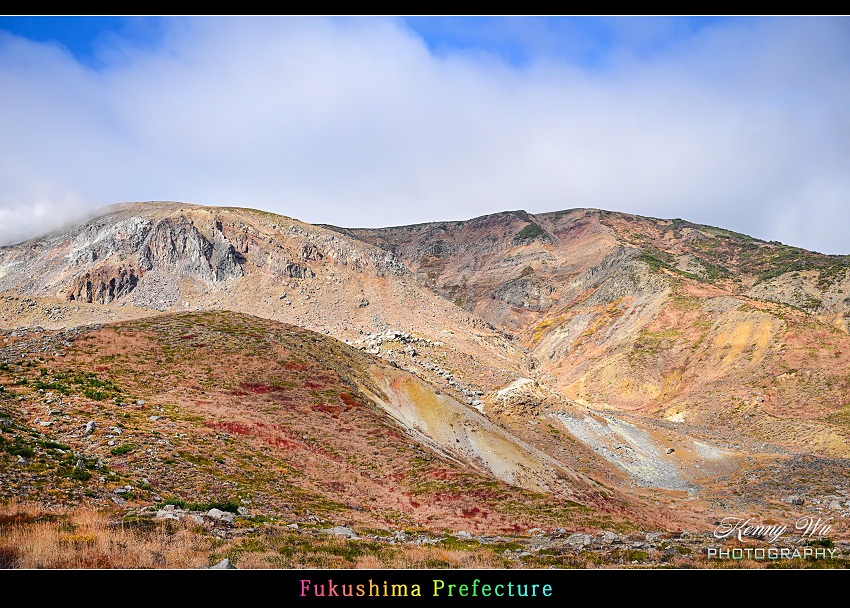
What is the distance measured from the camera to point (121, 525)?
470 inches

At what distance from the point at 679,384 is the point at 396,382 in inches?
2440

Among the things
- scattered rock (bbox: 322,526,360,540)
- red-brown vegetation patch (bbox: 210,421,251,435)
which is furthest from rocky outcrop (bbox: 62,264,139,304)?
scattered rock (bbox: 322,526,360,540)

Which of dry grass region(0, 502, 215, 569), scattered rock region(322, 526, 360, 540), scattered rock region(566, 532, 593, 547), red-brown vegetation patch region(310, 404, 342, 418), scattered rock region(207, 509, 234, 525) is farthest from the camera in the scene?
red-brown vegetation patch region(310, 404, 342, 418)

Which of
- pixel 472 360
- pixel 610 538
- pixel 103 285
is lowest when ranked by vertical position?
pixel 610 538

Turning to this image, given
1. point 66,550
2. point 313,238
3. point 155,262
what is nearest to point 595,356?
point 313,238

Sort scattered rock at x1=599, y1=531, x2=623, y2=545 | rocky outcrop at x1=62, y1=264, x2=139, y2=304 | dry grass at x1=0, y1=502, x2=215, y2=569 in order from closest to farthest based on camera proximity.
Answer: dry grass at x1=0, y1=502, x2=215, y2=569, scattered rock at x1=599, y1=531, x2=623, y2=545, rocky outcrop at x1=62, y1=264, x2=139, y2=304

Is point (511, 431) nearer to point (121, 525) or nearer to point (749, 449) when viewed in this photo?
point (749, 449)

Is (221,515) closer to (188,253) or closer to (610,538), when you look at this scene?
(610,538)

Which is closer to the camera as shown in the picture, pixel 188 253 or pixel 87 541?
pixel 87 541

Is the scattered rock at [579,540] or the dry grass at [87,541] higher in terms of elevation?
the dry grass at [87,541]

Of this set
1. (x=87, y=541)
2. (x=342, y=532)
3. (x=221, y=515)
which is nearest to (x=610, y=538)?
(x=342, y=532)

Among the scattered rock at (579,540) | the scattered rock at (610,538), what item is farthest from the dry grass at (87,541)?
the scattered rock at (610,538)

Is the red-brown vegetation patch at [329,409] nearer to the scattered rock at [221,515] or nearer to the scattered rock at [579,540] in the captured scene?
the scattered rock at [221,515]

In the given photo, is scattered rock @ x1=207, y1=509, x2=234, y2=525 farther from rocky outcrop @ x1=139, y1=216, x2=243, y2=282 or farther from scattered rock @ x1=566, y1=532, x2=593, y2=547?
rocky outcrop @ x1=139, y1=216, x2=243, y2=282
